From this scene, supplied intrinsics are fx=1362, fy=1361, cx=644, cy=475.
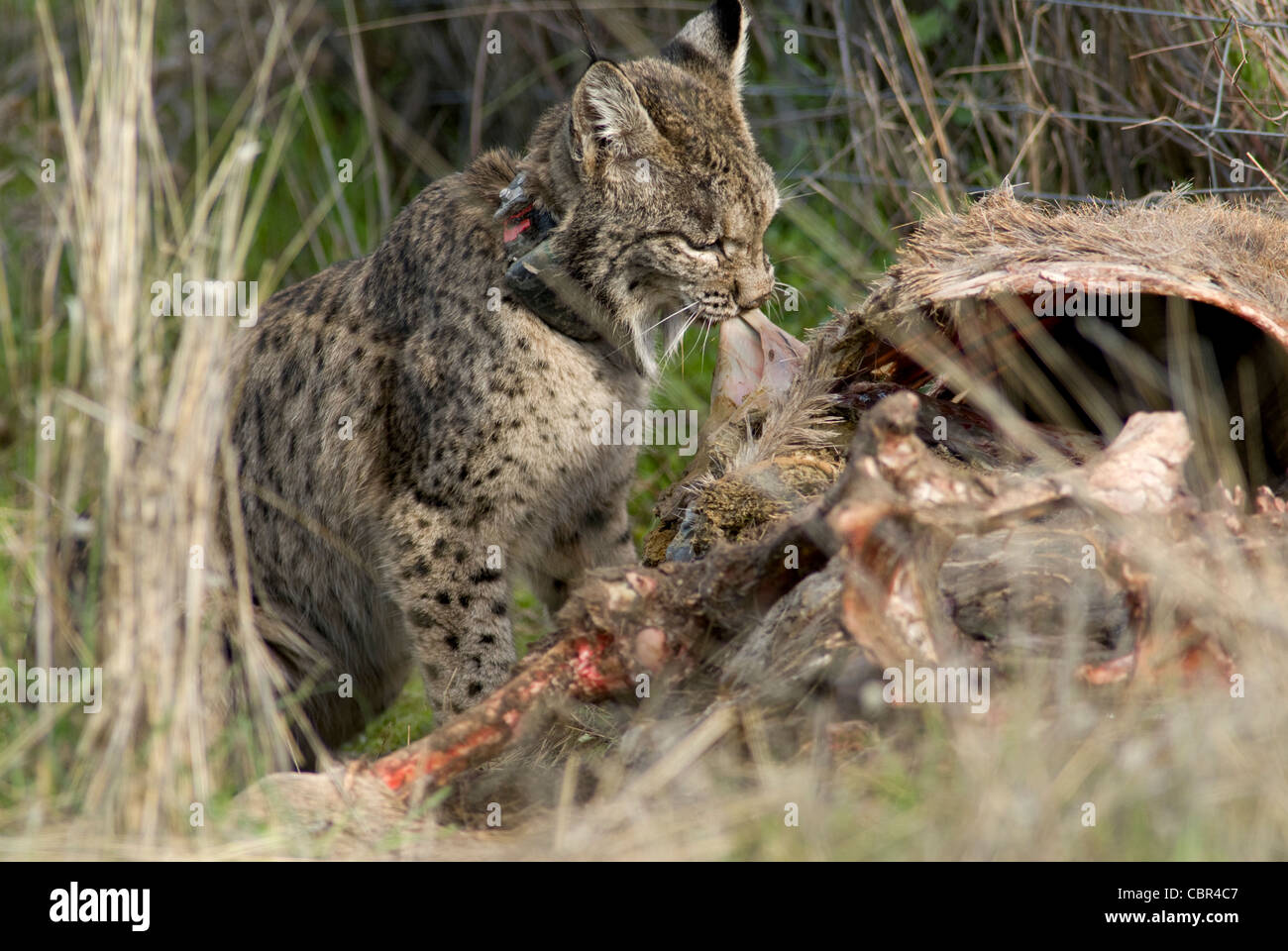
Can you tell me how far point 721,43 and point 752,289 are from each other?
2.96 ft

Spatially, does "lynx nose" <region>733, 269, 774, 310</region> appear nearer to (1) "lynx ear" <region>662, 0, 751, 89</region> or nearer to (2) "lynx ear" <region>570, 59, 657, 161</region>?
(2) "lynx ear" <region>570, 59, 657, 161</region>

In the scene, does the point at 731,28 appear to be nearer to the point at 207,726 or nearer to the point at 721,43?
the point at 721,43

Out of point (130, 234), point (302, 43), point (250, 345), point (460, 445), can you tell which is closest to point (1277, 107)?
point (460, 445)

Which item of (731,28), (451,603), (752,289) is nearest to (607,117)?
(752,289)

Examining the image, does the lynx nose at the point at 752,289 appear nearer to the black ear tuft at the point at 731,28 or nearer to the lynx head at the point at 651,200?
the lynx head at the point at 651,200

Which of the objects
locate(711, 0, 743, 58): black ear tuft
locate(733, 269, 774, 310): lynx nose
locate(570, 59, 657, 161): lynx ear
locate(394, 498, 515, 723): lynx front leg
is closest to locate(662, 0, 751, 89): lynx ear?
locate(711, 0, 743, 58): black ear tuft

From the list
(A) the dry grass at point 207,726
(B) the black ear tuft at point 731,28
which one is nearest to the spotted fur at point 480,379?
(B) the black ear tuft at point 731,28

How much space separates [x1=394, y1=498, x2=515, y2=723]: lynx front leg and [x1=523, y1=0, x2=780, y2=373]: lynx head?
77 centimetres

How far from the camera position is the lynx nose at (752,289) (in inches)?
159

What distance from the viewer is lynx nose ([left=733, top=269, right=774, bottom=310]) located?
404 cm

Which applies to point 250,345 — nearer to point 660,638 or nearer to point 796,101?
point 660,638

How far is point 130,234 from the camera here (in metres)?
2.75

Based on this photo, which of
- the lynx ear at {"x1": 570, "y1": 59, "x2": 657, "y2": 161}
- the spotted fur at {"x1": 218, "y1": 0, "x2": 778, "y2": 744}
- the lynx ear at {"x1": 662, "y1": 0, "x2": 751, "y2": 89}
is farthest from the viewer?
the lynx ear at {"x1": 662, "y1": 0, "x2": 751, "y2": 89}

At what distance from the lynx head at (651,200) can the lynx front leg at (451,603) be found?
2.51 feet
